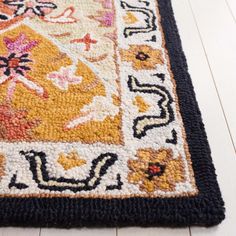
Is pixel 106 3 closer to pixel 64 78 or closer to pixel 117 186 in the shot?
pixel 64 78

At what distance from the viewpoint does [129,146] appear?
2.66 feet

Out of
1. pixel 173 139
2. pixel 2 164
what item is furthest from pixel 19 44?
pixel 173 139

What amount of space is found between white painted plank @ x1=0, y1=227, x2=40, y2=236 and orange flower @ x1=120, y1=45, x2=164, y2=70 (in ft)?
1.69

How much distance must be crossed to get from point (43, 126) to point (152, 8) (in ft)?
1.97

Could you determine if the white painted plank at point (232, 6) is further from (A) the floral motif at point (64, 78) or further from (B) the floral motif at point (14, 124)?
(B) the floral motif at point (14, 124)

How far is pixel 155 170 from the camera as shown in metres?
0.77

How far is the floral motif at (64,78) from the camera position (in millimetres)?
925

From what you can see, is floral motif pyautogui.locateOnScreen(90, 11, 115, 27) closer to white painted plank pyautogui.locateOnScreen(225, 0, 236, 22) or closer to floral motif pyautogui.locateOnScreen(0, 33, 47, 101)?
floral motif pyautogui.locateOnScreen(0, 33, 47, 101)

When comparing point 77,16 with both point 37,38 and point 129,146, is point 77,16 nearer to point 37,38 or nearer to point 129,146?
point 37,38

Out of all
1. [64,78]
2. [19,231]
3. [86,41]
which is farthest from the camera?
[86,41]

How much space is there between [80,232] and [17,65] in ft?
1.64

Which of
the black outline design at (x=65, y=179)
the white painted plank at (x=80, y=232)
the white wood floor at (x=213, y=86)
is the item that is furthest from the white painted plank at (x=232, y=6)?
the white painted plank at (x=80, y=232)

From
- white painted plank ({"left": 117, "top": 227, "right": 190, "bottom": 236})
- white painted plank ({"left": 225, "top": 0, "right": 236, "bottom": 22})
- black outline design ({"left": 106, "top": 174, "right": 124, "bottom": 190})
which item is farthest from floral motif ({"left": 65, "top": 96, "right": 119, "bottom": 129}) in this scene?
white painted plank ({"left": 225, "top": 0, "right": 236, "bottom": 22})

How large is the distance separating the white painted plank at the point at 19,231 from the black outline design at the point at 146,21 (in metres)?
0.64
